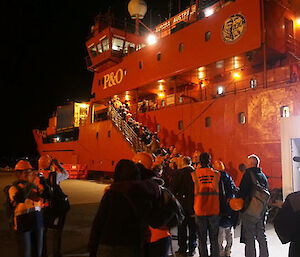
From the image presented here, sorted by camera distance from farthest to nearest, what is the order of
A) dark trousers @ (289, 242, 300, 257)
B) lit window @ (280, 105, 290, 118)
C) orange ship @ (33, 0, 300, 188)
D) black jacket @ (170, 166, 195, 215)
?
orange ship @ (33, 0, 300, 188)
lit window @ (280, 105, 290, 118)
black jacket @ (170, 166, 195, 215)
dark trousers @ (289, 242, 300, 257)

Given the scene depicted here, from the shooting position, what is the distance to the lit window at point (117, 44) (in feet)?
63.9

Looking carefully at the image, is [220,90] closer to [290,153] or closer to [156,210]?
[290,153]

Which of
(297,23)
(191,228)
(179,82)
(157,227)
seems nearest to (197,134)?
(179,82)

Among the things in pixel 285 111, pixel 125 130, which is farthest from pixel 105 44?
pixel 285 111

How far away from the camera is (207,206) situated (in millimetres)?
4301

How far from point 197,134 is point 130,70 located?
7.08 metres

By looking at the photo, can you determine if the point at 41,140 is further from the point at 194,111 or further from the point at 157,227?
the point at 157,227

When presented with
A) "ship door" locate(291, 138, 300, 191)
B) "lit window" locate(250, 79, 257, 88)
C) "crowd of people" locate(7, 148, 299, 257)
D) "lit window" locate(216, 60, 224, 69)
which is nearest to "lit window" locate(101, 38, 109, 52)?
"lit window" locate(216, 60, 224, 69)

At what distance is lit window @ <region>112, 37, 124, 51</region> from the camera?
19.5 meters

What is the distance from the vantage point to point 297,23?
11852mm

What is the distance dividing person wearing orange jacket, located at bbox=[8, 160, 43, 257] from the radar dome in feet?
61.5

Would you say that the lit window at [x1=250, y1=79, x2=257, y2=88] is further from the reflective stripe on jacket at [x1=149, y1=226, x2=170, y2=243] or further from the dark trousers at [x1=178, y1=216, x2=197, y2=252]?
the reflective stripe on jacket at [x1=149, y1=226, x2=170, y2=243]

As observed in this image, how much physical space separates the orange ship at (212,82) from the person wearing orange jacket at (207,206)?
19.3ft

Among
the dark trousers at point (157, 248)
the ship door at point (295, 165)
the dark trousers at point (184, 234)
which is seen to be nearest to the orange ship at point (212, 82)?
the ship door at point (295, 165)
